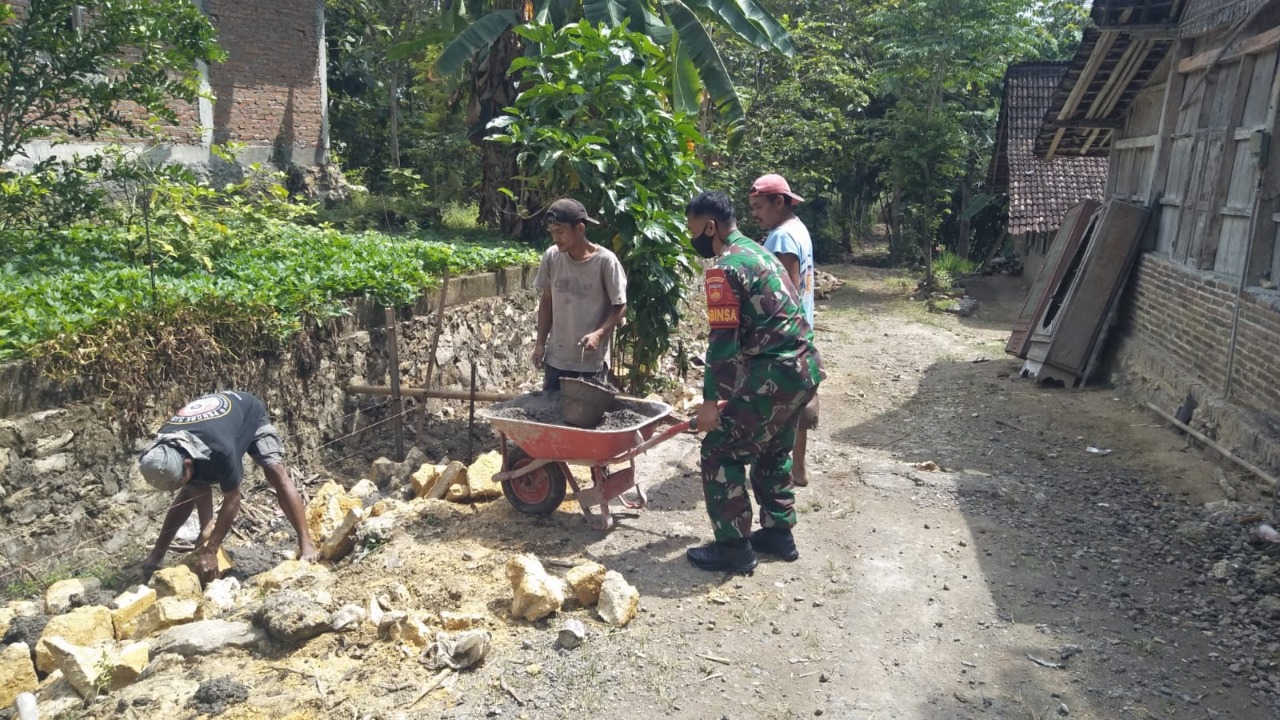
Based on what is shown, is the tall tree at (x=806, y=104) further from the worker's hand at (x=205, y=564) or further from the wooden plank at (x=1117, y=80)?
the worker's hand at (x=205, y=564)

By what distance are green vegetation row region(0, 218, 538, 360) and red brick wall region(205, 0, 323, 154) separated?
682 centimetres

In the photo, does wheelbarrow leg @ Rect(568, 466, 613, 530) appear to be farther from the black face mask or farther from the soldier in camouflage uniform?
the black face mask

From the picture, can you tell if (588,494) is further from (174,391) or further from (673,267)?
(174,391)

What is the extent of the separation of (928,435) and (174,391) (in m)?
5.84

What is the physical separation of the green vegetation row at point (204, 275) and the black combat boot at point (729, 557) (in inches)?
124

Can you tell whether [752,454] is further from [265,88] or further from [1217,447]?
[265,88]

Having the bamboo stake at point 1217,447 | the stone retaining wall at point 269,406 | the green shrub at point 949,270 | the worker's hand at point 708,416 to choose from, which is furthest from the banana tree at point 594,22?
the green shrub at point 949,270

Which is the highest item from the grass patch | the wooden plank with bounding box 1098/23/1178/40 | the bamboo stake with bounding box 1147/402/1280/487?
the wooden plank with bounding box 1098/23/1178/40

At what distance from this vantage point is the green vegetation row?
4824 millimetres

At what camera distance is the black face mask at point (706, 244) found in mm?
4371

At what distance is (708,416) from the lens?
4102mm

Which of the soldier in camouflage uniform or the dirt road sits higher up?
the soldier in camouflage uniform

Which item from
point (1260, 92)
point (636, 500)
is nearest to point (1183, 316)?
point (1260, 92)

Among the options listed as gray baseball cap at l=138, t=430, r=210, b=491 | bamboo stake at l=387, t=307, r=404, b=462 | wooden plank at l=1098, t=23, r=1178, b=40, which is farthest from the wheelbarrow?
wooden plank at l=1098, t=23, r=1178, b=40
